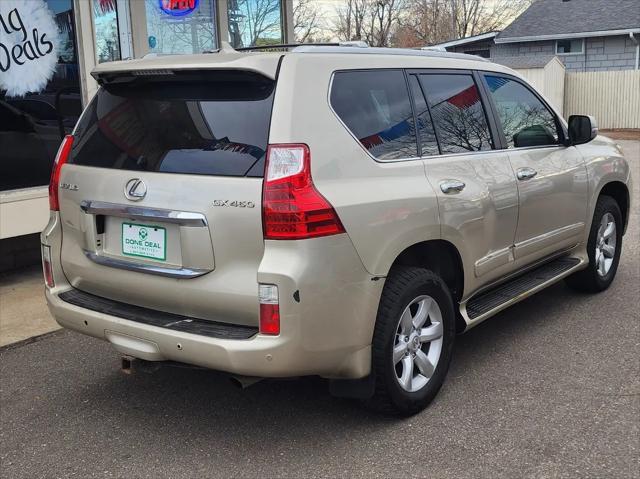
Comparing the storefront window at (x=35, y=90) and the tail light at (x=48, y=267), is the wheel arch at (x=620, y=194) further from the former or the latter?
the storefront window at (x=35, y=90)

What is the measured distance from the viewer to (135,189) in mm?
3365

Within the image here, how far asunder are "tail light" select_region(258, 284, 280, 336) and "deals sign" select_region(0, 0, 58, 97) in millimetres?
4692

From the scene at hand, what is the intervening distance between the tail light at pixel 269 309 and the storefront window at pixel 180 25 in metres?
5.95

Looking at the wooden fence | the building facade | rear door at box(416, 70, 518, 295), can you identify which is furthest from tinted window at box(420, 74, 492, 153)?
the wooden fence

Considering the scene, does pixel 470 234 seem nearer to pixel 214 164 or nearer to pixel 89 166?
pixel 214 164

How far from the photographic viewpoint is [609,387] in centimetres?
408

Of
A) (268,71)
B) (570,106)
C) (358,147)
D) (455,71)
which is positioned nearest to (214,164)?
(268,71)

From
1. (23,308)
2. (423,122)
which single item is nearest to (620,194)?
(423,122)

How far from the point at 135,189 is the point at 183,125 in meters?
0.38

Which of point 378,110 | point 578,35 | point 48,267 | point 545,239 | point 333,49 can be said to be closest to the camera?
point 333,49

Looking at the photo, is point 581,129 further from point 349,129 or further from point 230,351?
point 230,351

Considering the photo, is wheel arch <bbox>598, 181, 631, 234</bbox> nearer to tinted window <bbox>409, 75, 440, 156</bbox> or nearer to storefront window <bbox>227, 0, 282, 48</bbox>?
tinted window <bbox>409, 75, 440, 156</bbox>

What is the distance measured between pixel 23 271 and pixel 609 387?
5610mm

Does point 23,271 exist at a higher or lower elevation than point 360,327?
lower
